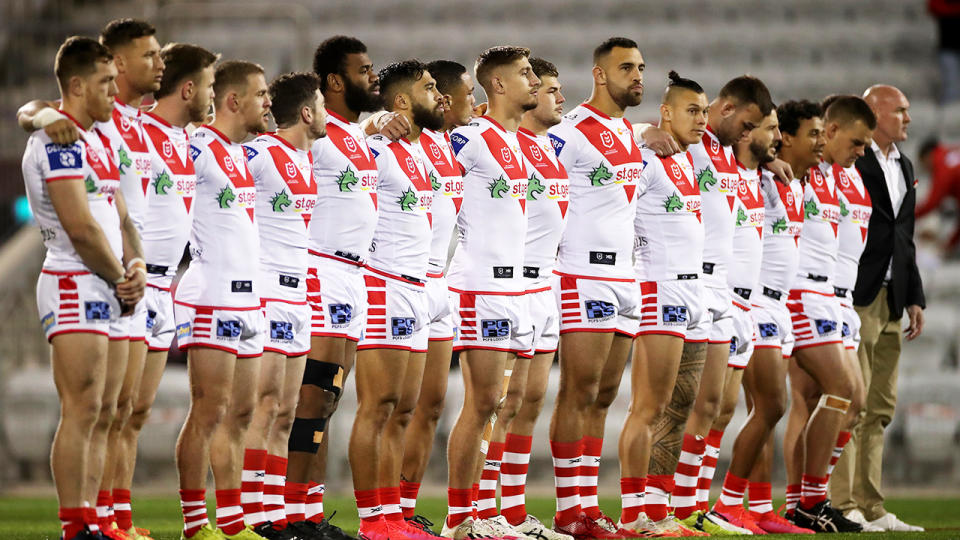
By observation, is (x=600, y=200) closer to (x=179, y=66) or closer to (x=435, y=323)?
(x=435, y=323)

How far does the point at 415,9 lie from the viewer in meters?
18.5

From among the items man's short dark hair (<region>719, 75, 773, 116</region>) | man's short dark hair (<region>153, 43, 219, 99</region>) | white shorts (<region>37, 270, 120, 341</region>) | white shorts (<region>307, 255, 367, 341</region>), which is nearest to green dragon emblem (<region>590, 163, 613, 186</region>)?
man's short dark hair (<region>719, 75, 773, 116</region>)

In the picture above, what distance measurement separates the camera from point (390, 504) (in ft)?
23.1

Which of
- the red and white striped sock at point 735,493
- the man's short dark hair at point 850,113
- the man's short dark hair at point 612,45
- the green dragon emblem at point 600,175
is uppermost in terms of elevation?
the man's short dark hair at point 612,45

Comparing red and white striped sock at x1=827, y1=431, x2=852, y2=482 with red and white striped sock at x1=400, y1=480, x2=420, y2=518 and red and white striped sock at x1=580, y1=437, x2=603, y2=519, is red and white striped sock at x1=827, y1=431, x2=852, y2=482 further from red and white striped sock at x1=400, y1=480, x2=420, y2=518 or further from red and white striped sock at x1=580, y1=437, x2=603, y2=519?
Answer: red and white striped sock at x1=400, y1=480, x2=420, y2=518

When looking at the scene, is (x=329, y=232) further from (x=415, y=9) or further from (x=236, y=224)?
(x=415, y=9)

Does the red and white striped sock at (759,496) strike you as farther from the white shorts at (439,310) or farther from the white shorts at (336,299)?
the white shorts at (336,299)

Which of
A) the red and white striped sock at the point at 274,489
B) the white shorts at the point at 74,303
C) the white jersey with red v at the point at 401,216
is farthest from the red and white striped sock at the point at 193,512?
the white jersey with red v at the point at 401,216

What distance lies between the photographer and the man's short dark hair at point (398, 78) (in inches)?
293

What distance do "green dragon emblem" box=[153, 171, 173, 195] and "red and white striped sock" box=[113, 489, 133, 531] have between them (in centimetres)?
151

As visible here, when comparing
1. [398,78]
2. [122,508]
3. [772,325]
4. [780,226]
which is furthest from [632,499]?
[122,508]

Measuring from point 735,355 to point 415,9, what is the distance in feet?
35.6

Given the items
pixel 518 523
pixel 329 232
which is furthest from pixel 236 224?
pixel 518 523

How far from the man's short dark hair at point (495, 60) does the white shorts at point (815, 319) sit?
8.87ft
